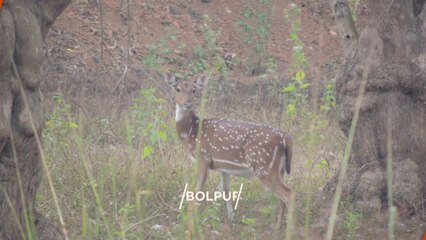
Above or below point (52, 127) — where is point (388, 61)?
above

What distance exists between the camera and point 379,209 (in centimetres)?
805

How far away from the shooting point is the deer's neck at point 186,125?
9.26 m

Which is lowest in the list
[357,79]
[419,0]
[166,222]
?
[166,222]

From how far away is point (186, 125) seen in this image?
9383 mm

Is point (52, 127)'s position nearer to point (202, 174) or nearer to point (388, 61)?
point (202, 174)

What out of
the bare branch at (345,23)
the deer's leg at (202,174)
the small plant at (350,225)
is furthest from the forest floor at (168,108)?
the bare branch at (345,23)

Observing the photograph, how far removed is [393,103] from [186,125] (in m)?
2.14

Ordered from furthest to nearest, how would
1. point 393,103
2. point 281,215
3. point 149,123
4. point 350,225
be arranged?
point 149,123
point 393,103
point 281,215
point 350,225

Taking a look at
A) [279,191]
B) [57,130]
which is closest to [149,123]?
[57,130]

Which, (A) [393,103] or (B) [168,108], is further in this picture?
(B) [168,108]

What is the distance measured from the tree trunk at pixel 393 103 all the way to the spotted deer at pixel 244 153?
61 centimetres

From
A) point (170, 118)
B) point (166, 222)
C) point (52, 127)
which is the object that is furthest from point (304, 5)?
point (166, 222)

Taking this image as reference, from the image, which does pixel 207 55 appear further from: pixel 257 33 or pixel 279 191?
pixel 279 191

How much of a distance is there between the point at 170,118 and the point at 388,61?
12.7 feet
